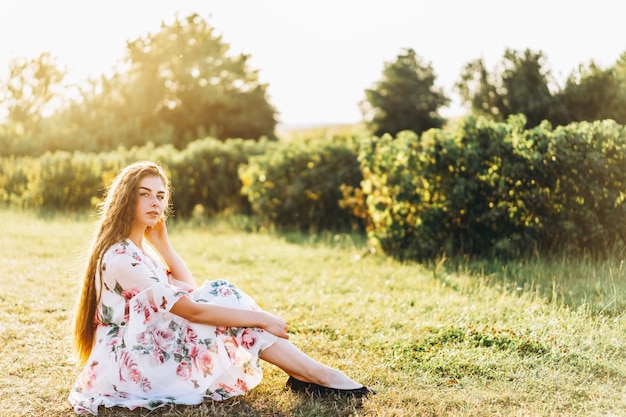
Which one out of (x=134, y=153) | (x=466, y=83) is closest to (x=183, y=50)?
(x=134, y=153)

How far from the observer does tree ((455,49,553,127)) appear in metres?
13.0

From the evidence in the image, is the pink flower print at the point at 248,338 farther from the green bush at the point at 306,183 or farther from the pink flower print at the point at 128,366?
the green bush at the point at 306,183

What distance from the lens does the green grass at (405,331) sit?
170 inches

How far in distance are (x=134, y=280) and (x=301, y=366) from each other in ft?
3.91

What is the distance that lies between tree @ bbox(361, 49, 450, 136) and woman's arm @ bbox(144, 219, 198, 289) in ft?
48.8

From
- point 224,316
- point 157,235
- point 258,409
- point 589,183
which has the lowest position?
point 258,409

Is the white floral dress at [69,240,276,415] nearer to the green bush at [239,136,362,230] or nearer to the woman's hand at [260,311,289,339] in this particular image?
the woman's hand at [260,311,289,339]

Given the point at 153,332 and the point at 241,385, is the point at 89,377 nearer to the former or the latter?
the point at 153,332

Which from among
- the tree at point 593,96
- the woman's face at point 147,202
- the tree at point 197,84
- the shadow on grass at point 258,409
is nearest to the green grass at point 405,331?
the shadow on grass at point 258,409

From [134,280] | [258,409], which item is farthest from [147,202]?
[258,409]

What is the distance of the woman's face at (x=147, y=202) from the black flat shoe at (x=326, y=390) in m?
1.44

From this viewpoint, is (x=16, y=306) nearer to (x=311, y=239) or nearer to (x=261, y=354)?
(x=261, y=354)

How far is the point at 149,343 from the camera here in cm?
403

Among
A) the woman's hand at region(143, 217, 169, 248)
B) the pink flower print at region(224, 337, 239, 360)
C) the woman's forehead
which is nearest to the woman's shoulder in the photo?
the woman's forehead
